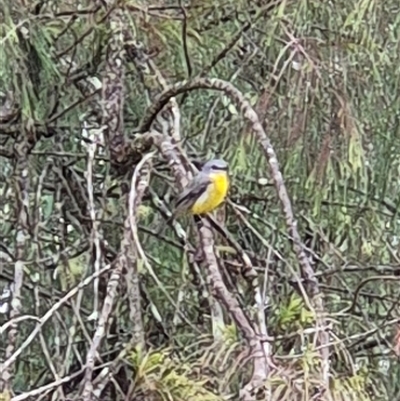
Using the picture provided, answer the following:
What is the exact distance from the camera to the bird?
5.64ft

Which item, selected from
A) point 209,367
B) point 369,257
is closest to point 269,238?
point 369,257

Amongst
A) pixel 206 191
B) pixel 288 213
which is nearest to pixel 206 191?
pixel 206 191

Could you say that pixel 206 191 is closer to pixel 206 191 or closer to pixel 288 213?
pixel 206 191

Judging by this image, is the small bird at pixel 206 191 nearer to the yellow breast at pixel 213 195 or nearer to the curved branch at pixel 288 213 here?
the yellow breast at pixel 213 195

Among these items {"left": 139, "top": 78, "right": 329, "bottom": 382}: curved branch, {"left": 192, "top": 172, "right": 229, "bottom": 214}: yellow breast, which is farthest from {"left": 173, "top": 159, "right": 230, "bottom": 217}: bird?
{"left": 139, "top": 78, "right": 329, "bottom": 382}: curved branch

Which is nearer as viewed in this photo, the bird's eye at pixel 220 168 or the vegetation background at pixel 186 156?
the vegetation background at pixel 186 156

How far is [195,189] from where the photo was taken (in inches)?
67.4

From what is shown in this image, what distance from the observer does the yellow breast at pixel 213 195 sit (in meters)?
1.86

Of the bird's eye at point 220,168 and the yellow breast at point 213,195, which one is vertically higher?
the bird's eye at point 220,168

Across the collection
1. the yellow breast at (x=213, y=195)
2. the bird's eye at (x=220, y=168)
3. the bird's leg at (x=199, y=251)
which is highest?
the bird's leg at (x=199, y=251)

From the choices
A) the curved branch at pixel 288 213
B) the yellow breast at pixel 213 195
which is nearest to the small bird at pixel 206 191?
the yellow breast at pixel 213 195

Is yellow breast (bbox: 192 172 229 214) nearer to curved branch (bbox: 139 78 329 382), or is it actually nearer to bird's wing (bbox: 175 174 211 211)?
bird's wing (bbox: 175 174 211 211)

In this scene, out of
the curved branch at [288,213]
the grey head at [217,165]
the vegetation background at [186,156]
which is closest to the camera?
the curved branch at [288,213]

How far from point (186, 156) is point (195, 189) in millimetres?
79
